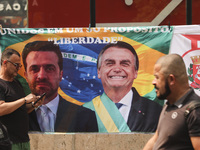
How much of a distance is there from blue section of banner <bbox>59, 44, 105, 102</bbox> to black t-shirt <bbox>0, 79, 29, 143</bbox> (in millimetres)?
1076

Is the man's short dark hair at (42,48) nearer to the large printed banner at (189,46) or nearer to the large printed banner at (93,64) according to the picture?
the large printed banner at (93,64)

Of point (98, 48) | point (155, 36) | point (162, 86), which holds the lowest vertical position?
point (162, 86)

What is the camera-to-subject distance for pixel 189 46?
5.80 metres

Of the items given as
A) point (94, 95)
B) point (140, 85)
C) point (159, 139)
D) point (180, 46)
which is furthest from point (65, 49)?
point (159, 139)

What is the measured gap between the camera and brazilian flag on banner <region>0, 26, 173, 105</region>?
584cm

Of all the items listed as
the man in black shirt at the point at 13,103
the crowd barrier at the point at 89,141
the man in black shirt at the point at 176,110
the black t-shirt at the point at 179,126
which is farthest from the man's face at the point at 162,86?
the crowd barrier at the point at 89,141

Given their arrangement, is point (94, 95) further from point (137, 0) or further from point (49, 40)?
point (137, 0)

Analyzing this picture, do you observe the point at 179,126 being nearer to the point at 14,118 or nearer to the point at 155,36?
the point at 14,118

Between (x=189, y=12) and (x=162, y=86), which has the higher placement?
(x=189, y=12)

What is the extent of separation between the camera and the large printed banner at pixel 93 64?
583 centimetres

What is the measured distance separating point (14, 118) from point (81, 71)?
1.42 meters

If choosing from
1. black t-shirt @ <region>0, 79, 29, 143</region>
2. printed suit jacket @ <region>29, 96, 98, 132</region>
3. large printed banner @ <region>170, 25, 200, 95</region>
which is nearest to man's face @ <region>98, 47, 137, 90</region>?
printed suit jacket @ <region>29, 96, 98, 132</region>

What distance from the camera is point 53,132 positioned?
19.3 feet

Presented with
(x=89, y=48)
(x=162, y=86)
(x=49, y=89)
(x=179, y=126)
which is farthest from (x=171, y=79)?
(x=49, y=89)
